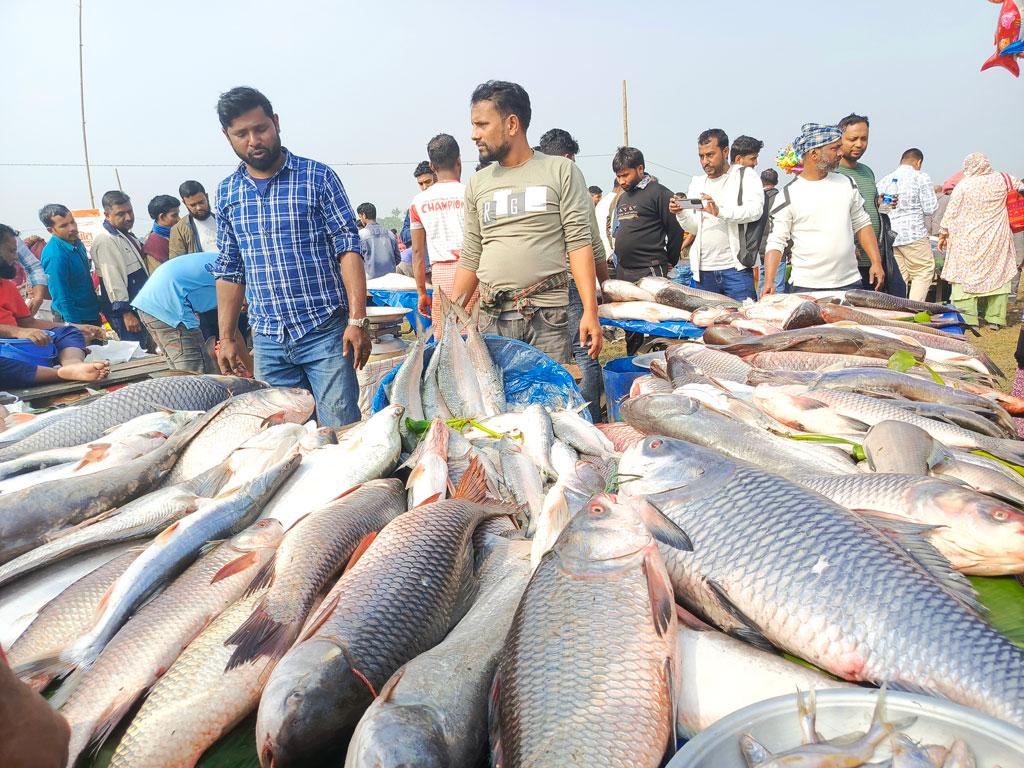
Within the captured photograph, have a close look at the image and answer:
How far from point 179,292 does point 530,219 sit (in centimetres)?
320

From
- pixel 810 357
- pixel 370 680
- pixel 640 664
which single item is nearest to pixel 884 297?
pixel 810 357

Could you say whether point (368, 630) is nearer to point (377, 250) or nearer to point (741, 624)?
point (741, 624)

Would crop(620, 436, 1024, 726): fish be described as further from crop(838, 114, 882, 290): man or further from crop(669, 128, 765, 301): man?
crop(669, 128, 765, 301): man

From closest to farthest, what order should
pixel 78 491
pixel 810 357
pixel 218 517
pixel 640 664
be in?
pixel 640 664, pixel 218 517, pixel 78 491, pixel 810 357

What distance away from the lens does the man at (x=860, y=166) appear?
5.19 meters

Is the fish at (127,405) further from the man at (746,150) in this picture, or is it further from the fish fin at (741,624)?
the man at (746,150)

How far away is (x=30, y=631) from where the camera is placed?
142 cm

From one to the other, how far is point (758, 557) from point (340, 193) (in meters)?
3.22

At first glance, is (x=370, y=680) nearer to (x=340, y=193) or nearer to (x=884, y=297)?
(x=340, y=193)

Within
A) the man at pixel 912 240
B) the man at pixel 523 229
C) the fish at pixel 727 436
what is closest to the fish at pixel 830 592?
the fish at pixel 727 436

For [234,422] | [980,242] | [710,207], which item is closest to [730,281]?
[710,207]

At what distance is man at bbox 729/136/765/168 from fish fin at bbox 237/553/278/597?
653 centimetres

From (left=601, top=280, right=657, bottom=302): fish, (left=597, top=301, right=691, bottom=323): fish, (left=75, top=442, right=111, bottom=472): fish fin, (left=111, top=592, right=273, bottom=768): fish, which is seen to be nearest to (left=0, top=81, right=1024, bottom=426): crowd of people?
(left=601, top=280, right=657, bottom=302): fish

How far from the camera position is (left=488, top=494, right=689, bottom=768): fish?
3.19 feet
